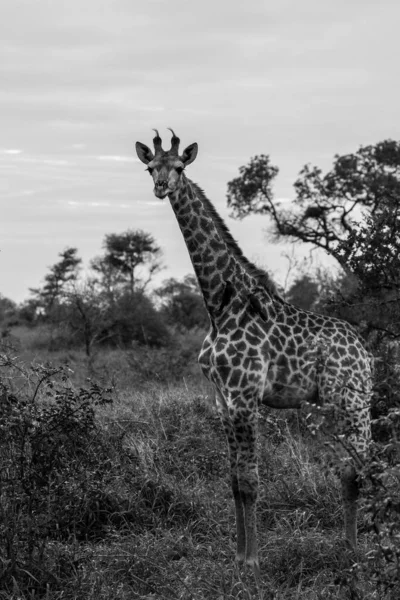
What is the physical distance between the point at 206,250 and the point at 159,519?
7.11ft

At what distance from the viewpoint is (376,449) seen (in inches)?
156

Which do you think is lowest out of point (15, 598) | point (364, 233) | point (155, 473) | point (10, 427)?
point (15, 598)

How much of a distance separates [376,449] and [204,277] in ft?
9.67

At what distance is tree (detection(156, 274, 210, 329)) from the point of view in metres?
34.3

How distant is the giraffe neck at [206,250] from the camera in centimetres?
666

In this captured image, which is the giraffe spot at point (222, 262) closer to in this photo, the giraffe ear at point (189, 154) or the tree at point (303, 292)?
the giraffe ear at point (189, 154)

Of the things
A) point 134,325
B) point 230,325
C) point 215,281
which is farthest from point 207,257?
point 134,325

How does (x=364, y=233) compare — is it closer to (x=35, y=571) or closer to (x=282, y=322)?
(x=282, y=322)

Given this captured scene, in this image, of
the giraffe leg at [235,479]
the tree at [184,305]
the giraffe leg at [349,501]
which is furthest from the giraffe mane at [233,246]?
the tree at [184,305]

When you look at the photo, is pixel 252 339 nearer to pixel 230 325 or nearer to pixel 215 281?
pixel 230 325

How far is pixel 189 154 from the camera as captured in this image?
6812mm

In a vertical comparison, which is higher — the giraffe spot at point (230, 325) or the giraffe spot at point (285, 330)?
the giraffe spot at point (230, 325)

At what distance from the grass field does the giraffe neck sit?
1.45 m

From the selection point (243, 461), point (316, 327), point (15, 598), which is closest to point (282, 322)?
point (316, 327)
